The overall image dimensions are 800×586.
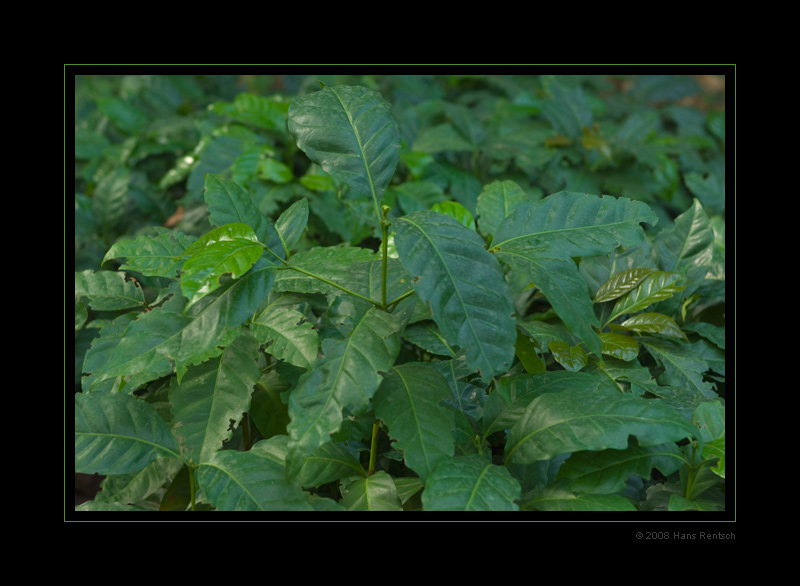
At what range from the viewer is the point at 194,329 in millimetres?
1191

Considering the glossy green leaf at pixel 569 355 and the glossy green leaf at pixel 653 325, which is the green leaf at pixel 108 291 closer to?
the glossy green leaf at pixel 569 355

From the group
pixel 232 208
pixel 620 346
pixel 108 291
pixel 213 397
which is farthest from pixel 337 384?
pixel 108 291

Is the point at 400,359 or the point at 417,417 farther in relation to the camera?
the point at 400,359

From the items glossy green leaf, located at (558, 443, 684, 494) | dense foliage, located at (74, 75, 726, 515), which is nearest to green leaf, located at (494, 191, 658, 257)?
dense foliage, located at (74, 75, 726, 515)

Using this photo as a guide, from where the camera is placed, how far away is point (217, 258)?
1.16 metres

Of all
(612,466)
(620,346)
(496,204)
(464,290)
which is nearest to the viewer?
(464,290)

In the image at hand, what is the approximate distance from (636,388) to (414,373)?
514mm

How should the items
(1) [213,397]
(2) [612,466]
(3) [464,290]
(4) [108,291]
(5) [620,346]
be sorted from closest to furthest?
(3) [464,290] < (2) [612,466] < (1) [213,397] < (5) [620,346] < (4) [108,291]

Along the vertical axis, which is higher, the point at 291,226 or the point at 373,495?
the point at 291,226

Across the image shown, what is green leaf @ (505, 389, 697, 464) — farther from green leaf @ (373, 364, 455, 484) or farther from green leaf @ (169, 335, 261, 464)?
green leaf @ (169, 335, 261, 464)

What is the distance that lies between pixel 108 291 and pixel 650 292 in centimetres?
133

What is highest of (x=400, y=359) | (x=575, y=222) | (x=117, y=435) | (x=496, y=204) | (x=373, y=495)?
(x=496, y=204)

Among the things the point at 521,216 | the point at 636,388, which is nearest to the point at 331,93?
the point at 521,216

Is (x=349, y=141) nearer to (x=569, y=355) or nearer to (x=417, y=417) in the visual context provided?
(x=417, y=417)
